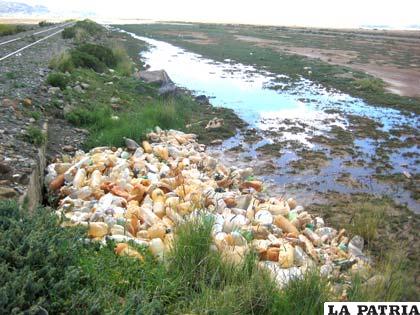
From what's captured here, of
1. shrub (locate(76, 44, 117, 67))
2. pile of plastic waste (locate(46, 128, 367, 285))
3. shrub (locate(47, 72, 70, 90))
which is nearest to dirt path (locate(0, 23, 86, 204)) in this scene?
shrub (locate(47, 72, 70, 90))

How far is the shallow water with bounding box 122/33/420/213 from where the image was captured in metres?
9.12

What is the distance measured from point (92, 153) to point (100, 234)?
3763 mm

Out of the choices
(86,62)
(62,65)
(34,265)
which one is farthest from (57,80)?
(34,265)

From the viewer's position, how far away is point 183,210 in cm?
586

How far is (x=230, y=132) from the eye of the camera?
12.7m

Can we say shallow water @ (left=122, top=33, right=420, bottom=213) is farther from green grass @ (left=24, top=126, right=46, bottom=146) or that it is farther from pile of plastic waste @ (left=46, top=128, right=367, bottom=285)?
green grass @ (left=24, top=126, right=46, bottom=146)

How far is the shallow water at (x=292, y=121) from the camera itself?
9.12 m

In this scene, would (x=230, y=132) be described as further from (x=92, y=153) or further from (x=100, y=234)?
(x=100, y=234)

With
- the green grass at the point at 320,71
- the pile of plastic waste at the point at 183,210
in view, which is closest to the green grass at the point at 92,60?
the pile of plastic waste at the point at 183,210

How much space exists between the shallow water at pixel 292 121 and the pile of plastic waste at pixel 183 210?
154 cm

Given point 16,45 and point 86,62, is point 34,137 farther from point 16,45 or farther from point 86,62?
point 16,45

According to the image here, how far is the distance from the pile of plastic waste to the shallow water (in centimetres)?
154

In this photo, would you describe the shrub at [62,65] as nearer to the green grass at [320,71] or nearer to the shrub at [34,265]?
the shrub at [34,265]

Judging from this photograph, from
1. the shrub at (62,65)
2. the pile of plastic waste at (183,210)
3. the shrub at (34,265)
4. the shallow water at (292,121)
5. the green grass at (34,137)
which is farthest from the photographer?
the shrub at (62,65)
